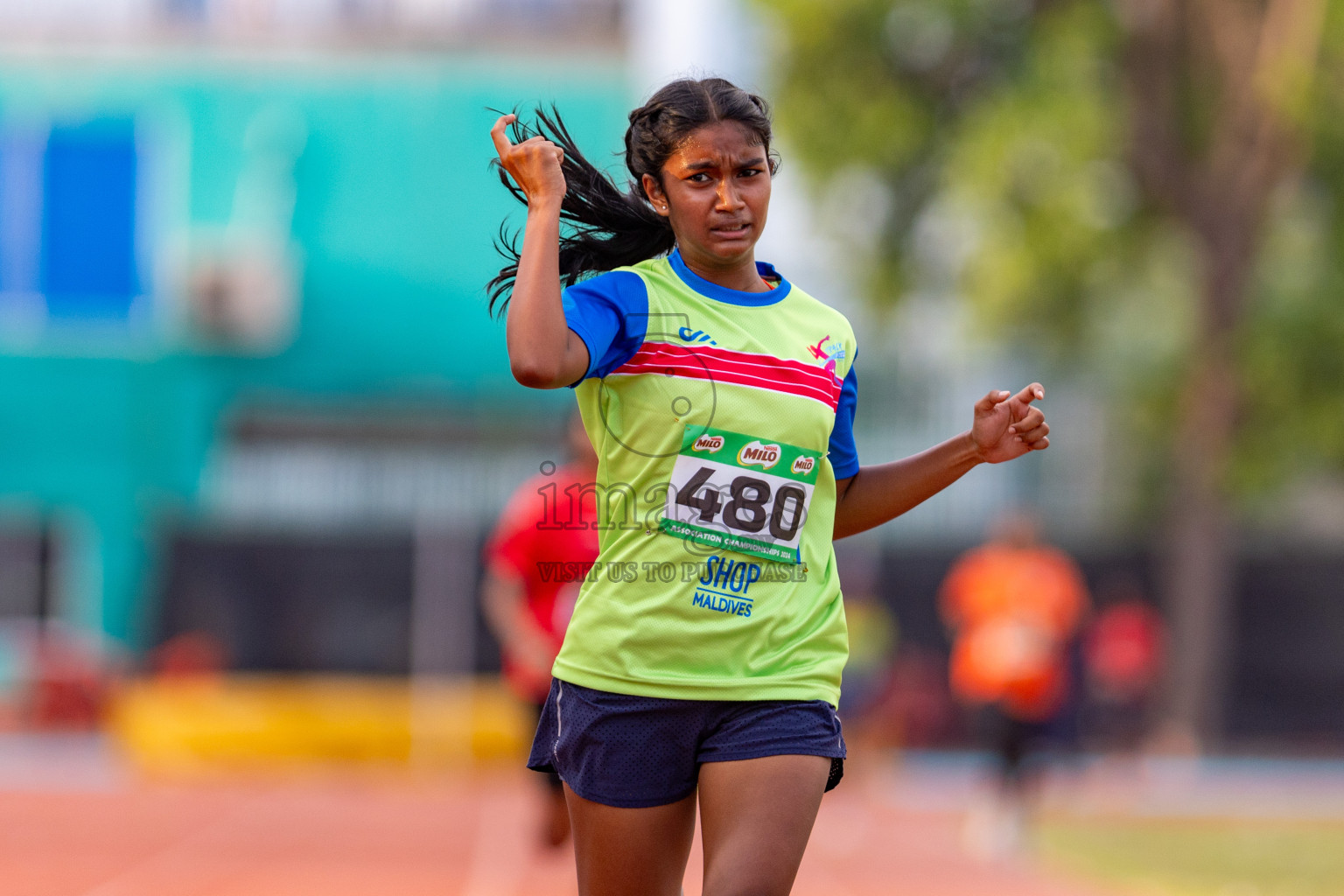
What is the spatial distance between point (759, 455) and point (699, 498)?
0.44ft

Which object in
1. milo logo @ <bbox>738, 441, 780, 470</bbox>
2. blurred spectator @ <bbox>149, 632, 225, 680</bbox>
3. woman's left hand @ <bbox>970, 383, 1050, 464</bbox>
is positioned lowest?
blurred spectator @ <bbox>149, 632, 225, 680</bbox>

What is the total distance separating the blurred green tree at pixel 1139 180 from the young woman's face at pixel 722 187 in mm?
12335

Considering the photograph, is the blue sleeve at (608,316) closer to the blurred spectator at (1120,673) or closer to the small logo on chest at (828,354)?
the small logo on chest at (828,354)

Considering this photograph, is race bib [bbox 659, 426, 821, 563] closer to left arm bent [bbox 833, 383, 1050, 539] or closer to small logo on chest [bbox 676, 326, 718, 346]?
small logo on chest [bbox 676, 326, 718, 346]

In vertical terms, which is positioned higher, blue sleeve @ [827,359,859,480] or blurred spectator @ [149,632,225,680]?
blue sleeve @ [827,359,859,480]

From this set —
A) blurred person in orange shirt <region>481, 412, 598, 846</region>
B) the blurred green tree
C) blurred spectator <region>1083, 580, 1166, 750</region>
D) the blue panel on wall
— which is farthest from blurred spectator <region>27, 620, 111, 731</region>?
blurred person in orange shirt <region>481, 412, 598, 846</region>

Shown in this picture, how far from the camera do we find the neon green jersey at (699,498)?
10.00 feet

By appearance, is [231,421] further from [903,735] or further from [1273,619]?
[1273,619]

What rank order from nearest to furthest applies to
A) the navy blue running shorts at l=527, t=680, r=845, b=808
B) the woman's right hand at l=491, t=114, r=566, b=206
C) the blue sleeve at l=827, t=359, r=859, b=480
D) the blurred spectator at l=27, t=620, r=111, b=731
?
the woman's right hand at l=491, t=114, r=566, b=206, the navy blue running shorts at l=527, t=680, r=845, b=808, the blue sleeve at l=827, t=359, r=859, b=480, the blurred spectator at l=27, t=620, r=111, b=731

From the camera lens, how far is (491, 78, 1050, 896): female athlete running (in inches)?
119

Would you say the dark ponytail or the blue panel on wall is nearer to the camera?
the dark ponytail

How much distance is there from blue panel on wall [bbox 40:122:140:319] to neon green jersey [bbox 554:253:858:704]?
17201 millimetres

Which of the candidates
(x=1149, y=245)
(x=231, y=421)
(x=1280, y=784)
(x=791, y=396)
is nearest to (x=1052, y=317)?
(x=1149, y=245)

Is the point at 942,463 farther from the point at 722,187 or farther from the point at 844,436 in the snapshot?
the point at 722,187
